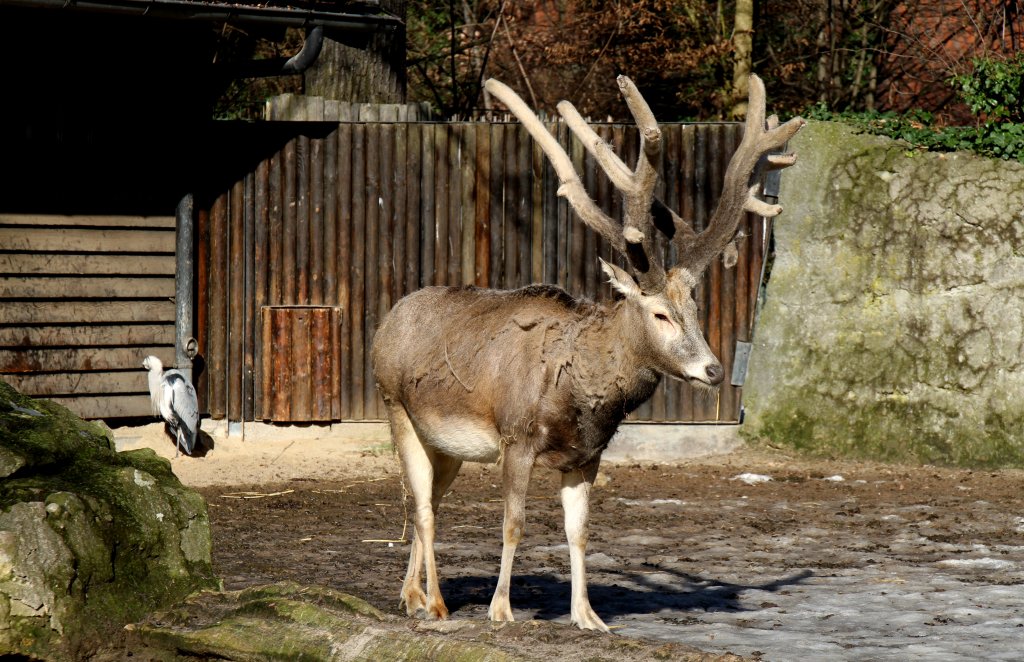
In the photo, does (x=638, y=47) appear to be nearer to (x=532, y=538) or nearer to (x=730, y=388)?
(x=730, y=388)

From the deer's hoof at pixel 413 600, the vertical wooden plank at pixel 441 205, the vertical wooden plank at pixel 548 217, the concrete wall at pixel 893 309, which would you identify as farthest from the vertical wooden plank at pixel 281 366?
the deer's hoof at pixel 413 600

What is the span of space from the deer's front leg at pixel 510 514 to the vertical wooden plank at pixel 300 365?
260 inches

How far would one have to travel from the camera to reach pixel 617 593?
8.18 meters

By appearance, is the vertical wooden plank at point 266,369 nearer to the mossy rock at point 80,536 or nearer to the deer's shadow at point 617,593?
the deer's shadow at point 617,593

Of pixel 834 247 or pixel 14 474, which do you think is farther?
pixel 834 247

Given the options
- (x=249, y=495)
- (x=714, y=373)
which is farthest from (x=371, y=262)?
(x=714, y=373)

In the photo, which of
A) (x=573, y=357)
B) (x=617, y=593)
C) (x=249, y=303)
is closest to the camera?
(x=573, y=357)

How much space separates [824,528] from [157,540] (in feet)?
18.7

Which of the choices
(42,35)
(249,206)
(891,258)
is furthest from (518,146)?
(42,35)

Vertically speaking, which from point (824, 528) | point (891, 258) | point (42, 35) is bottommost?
point (824, 528)

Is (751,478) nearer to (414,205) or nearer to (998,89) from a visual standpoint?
(414,205)

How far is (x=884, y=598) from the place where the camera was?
7.94 metres

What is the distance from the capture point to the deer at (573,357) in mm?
6820

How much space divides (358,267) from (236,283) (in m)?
1.22
